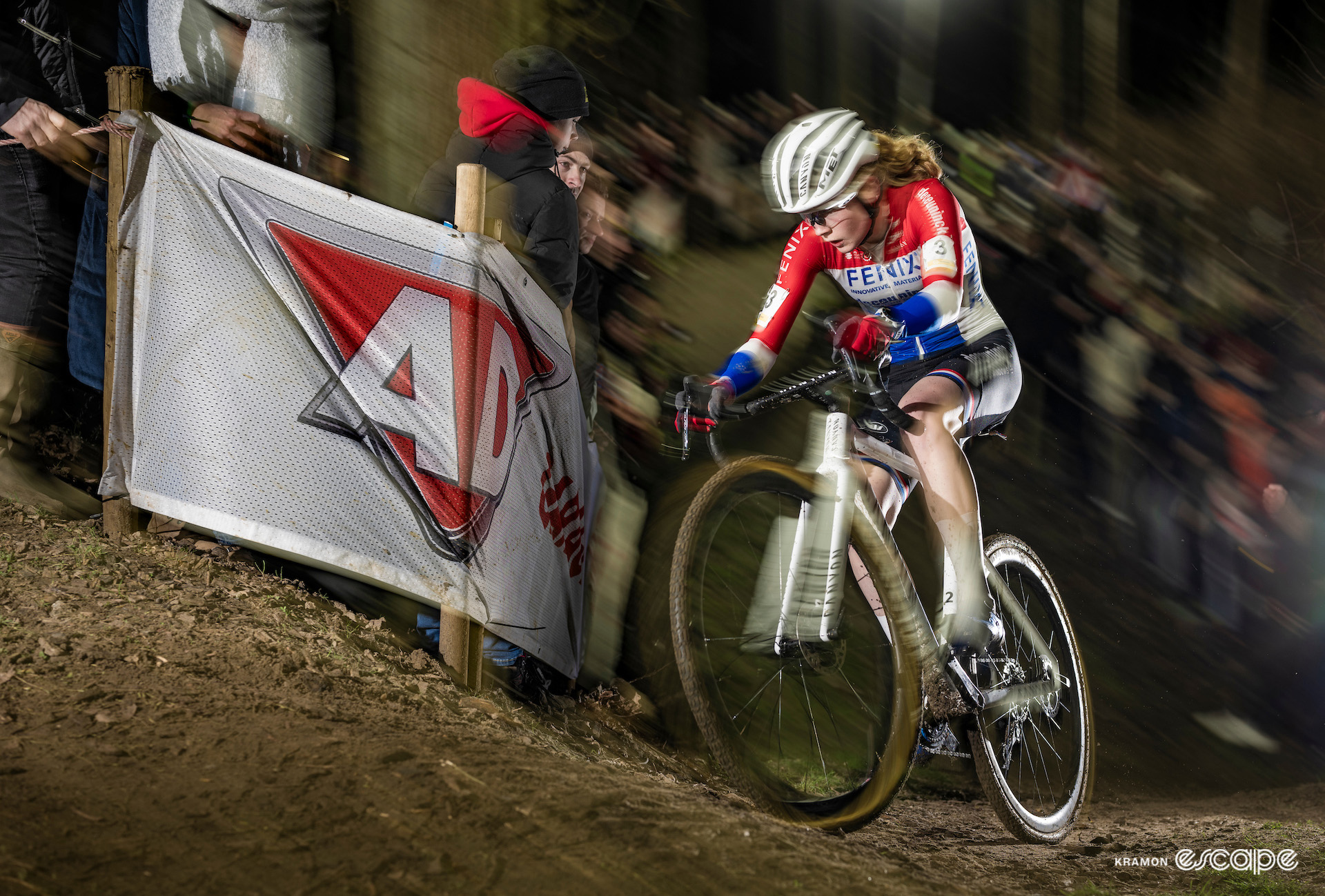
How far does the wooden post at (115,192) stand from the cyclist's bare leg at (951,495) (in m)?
2.95

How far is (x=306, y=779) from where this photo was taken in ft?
6.94

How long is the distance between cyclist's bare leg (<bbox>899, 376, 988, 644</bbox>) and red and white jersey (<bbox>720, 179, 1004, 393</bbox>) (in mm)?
191

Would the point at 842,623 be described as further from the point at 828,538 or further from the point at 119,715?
the point at 119,715

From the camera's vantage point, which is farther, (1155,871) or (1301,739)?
(1301,739)

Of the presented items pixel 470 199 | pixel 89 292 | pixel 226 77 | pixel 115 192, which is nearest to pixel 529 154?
pixel 470 199

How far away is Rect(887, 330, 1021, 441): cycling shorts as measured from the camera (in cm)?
334

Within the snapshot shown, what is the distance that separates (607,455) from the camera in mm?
4387

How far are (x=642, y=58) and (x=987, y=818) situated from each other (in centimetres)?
494

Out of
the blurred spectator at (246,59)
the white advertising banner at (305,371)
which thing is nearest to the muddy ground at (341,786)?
the white advertising banner at (305,371)

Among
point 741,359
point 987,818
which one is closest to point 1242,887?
point 987,818

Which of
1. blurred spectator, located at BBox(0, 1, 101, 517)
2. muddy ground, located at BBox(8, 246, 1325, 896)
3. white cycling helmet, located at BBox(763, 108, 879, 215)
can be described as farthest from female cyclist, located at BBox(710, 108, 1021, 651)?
blurred spectator, located at BBox(0, 1, 101, 517)

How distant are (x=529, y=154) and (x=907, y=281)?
5.29 feet

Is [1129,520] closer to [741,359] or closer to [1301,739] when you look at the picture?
[1301,739]

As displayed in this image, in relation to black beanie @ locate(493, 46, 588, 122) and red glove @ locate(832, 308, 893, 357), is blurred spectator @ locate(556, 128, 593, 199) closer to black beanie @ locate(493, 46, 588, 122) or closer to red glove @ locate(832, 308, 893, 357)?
black beanie @ locate(493, 46, 588, 122)
